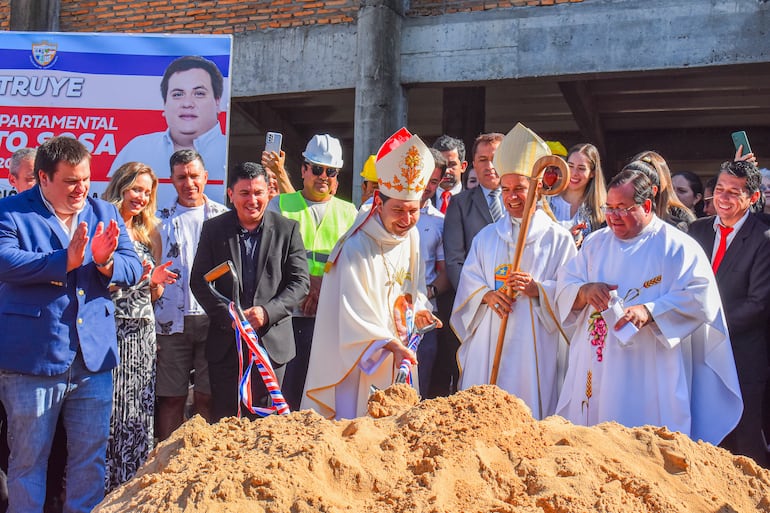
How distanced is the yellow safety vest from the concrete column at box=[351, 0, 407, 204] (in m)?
4.33

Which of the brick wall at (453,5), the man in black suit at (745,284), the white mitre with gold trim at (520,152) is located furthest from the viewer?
the brick wall at (453,5)

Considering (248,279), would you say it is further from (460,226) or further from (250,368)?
(460,226)

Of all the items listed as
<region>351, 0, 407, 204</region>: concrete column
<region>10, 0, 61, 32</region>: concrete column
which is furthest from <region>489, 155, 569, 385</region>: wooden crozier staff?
<region>10, 0, 61, 32</region>: concrete column

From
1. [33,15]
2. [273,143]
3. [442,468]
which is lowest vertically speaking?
[442,468]

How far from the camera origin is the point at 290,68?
11148 mm

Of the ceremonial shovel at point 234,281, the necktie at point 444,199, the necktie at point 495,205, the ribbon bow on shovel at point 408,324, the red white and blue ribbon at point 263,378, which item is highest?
the necktie at point 444,199

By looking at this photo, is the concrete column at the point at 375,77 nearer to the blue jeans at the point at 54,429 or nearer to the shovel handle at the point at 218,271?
the shovel handle at the point at 218,271

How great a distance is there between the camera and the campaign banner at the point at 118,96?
6816 mm

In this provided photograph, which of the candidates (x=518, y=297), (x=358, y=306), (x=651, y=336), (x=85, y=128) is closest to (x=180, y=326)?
(x=358, y=306)

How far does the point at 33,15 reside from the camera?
1291cm

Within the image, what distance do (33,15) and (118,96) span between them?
702cm

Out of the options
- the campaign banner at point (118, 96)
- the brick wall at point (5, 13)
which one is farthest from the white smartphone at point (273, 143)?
the brick wall at point (5, 13)

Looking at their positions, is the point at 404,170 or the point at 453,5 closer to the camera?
the point at 404,170

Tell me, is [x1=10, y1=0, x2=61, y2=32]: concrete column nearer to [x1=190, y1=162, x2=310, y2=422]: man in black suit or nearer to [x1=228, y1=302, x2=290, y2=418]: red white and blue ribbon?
[x1=190, y1=162, x2=310, y2=422]: man in black suit
